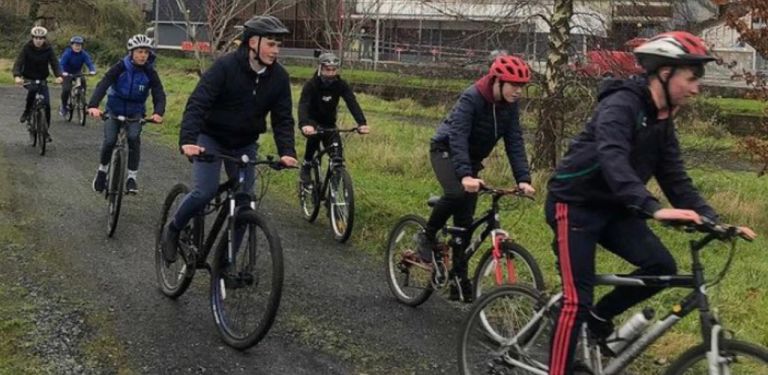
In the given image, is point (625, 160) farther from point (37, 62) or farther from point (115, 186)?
point (37, 62)

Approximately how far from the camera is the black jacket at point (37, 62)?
47.2 feet

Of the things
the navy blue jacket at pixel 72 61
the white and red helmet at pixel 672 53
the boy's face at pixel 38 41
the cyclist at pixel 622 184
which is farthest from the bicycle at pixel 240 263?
the navy blue jacket at pixel 72 61

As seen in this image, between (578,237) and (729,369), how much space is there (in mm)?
970

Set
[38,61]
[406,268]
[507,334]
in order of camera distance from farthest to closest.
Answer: [38,61], [406,268], [507,334]

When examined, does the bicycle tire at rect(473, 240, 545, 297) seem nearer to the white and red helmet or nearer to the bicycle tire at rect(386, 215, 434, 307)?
the bicycle tire at rect(386, 215, 434, 307)

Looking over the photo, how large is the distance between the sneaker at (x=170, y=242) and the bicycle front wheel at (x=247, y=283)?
28.5 inches

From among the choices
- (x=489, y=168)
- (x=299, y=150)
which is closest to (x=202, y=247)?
(x=489, y=168)

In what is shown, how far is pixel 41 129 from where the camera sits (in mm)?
14125

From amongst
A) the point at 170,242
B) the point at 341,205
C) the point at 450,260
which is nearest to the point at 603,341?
the point at 450,260

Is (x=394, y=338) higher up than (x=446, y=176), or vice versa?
(x=446, y=176)

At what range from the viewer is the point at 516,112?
20.7 feet

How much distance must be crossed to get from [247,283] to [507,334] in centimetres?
184

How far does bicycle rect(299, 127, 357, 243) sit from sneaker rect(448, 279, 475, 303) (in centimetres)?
268

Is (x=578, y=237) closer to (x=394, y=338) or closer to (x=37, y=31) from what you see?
(x=394, y=338)
